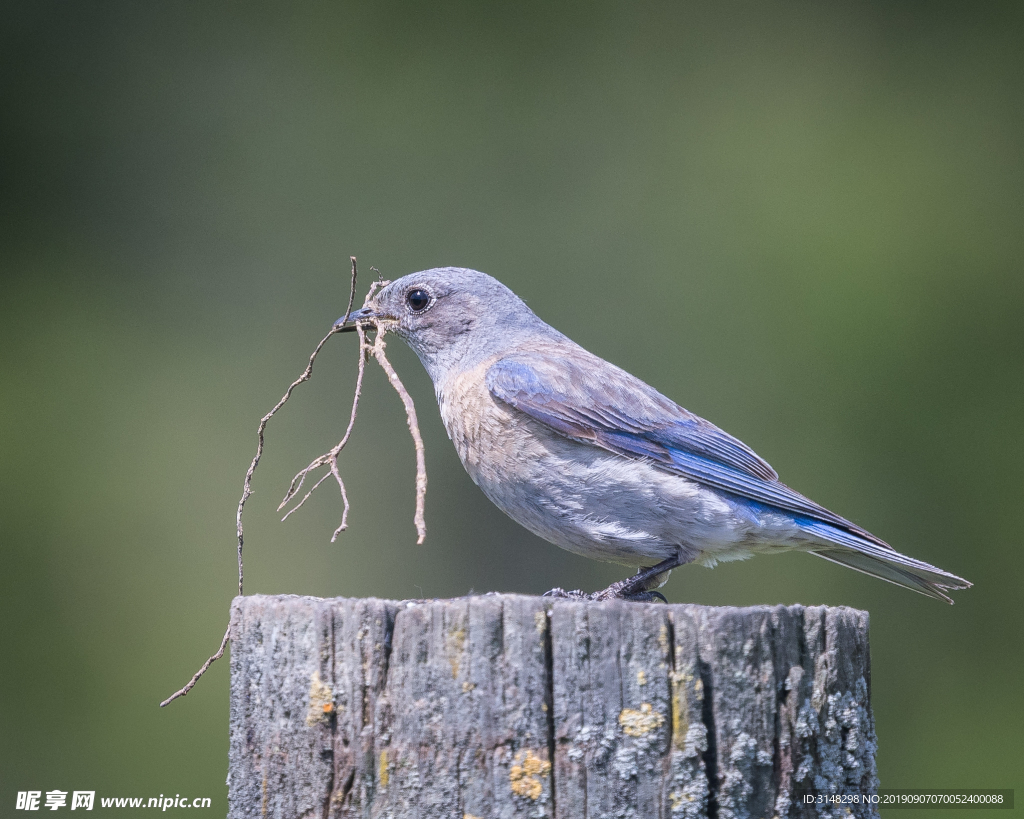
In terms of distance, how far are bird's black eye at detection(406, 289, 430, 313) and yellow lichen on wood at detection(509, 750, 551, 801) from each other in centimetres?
292

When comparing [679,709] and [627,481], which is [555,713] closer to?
[679,709]

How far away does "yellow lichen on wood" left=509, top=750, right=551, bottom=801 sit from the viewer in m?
2.63

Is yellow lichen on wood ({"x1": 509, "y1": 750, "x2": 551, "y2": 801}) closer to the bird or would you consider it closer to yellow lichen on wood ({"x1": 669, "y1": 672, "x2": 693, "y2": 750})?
yellow lichen on wood ({"x1": 669, "y1": 672, "x2": 693, "y2": 750})

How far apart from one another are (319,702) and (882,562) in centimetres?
263

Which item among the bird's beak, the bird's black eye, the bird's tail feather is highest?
the bird's black eye

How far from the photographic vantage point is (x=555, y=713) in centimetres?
268

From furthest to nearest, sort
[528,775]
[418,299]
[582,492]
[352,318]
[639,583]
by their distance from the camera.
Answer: [418,299] < [352,318] < [639,583] < [582,492] < [528,775]

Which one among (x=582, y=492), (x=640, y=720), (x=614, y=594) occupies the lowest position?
(x=640, y=720)

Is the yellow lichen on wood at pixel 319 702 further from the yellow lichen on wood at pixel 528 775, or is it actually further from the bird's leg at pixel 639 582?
the bird's leg at pixel 639 582

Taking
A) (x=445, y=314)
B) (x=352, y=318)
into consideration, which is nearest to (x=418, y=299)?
(x=445, y=314)

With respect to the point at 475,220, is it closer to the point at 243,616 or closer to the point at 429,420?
the point at 429,420

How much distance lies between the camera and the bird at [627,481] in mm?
4199

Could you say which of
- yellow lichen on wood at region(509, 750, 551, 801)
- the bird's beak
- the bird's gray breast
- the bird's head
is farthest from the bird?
yellow lichen on wood at region(509, 750, 551, 801)

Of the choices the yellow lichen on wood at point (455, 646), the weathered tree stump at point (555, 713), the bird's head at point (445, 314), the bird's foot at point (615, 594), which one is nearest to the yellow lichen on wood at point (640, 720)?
the weathered tree stump at point (555, 713)
